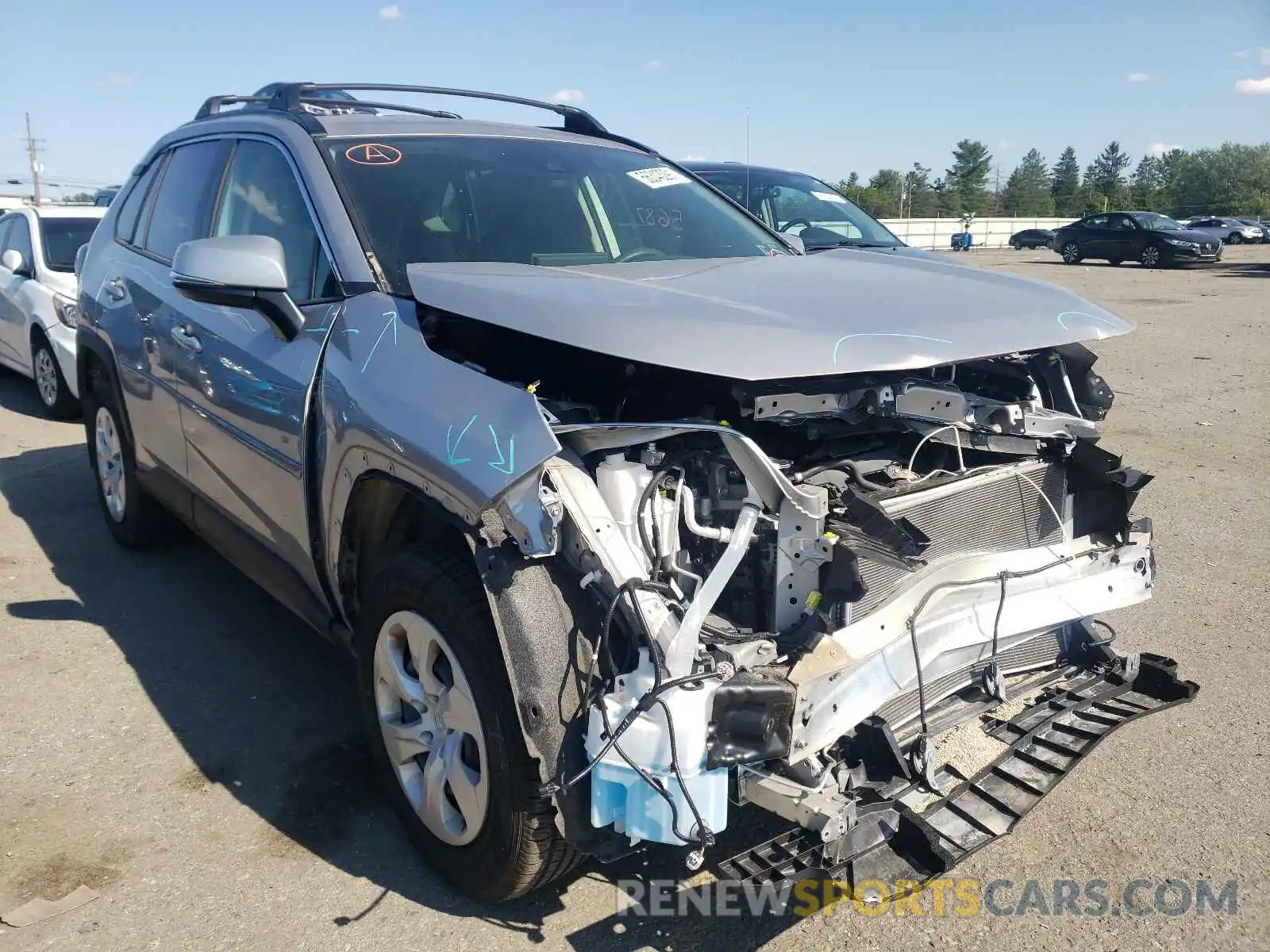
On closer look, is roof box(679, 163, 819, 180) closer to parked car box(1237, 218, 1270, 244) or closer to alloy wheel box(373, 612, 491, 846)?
alloy wheel box(373, 612, 491, 846)

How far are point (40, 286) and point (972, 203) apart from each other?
68.5 m

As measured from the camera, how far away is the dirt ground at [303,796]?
2543 millimetres

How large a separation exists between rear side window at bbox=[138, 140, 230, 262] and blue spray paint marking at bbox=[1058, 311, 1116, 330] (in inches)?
123

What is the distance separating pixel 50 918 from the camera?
2.61 meters

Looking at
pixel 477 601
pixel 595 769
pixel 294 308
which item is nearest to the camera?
pixel 595 769

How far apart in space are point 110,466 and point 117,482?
106 millimetres

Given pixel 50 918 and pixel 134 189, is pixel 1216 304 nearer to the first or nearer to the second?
pixel 134 189

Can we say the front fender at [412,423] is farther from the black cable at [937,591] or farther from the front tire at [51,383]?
the front tire at [51,383]

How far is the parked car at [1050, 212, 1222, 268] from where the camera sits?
27.0 m

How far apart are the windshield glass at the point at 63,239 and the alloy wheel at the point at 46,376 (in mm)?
772

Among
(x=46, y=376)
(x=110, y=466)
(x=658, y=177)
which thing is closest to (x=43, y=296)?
(x=46, y=376)

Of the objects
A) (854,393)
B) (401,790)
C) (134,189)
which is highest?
(134,189)

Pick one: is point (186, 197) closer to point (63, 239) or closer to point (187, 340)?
point (187, 340)

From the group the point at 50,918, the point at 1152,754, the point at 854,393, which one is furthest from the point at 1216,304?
the point at 50,918
